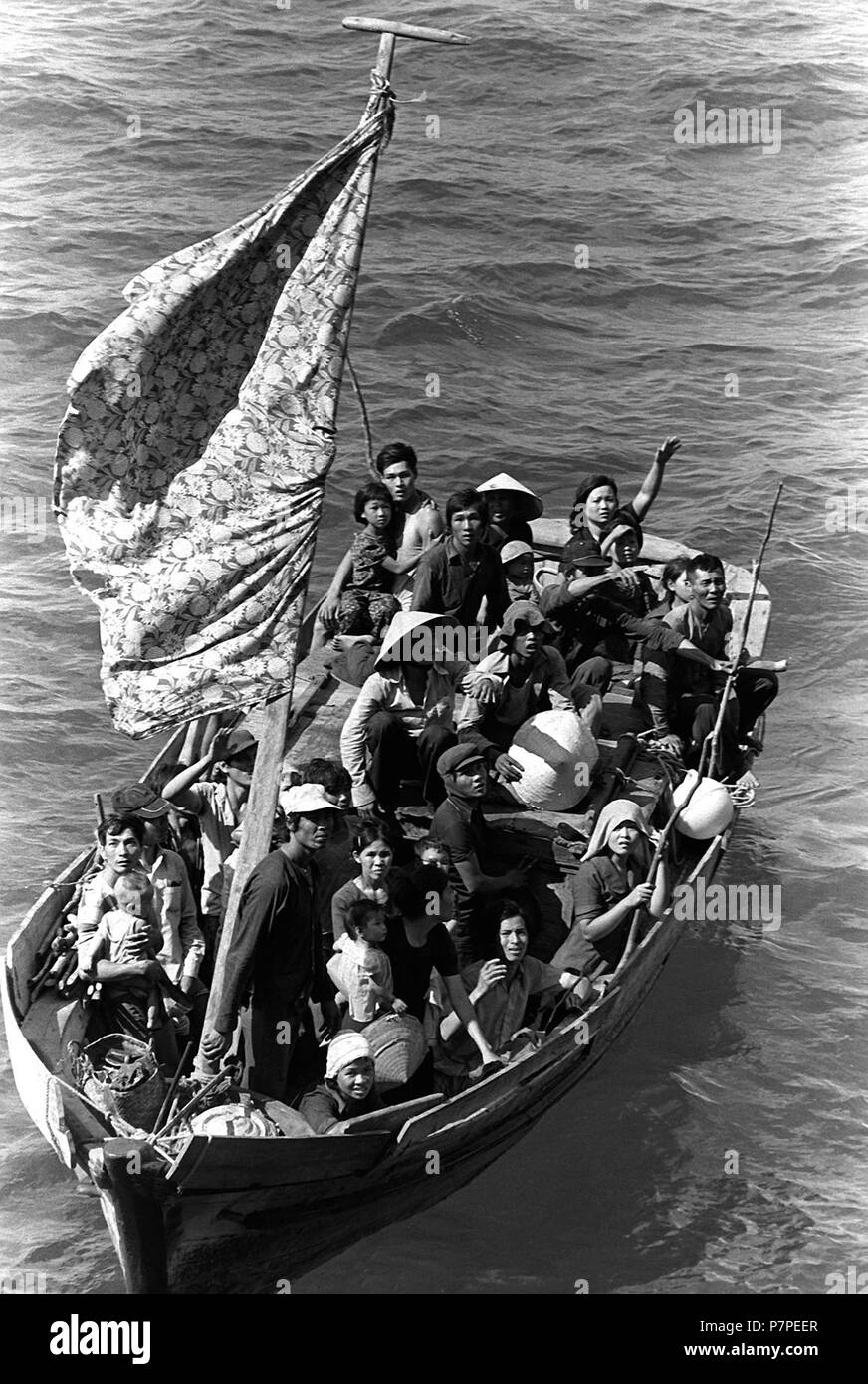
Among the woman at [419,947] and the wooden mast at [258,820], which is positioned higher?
the wooden mast at [258,820]

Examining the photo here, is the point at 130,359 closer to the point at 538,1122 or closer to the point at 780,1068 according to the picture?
the point at 538,1122

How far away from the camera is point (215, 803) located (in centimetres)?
1368

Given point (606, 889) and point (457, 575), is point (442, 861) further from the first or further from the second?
point (457, 575)

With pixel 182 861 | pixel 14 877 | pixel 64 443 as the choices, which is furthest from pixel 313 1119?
pixel 14 877

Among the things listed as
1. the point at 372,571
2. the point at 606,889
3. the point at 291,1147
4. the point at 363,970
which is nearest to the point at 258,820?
the point at 363,970

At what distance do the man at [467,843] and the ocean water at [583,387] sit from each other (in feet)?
6.84

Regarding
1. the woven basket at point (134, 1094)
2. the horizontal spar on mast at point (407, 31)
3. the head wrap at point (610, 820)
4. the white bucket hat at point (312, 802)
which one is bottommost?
the woven basket at point (134, 1094)

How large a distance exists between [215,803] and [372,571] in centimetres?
266

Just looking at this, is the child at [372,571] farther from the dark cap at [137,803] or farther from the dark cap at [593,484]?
the dark cap at [137,803]

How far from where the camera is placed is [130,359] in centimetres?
1237

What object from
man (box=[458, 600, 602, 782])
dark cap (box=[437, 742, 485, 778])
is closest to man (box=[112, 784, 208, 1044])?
dark cap (box=[437, 742, 485, 778])

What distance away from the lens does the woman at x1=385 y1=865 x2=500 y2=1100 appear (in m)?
12.2

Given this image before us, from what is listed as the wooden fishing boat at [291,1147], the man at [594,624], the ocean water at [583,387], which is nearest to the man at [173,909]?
the wooden fishing boat at [291,1147]

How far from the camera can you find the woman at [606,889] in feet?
44.4
